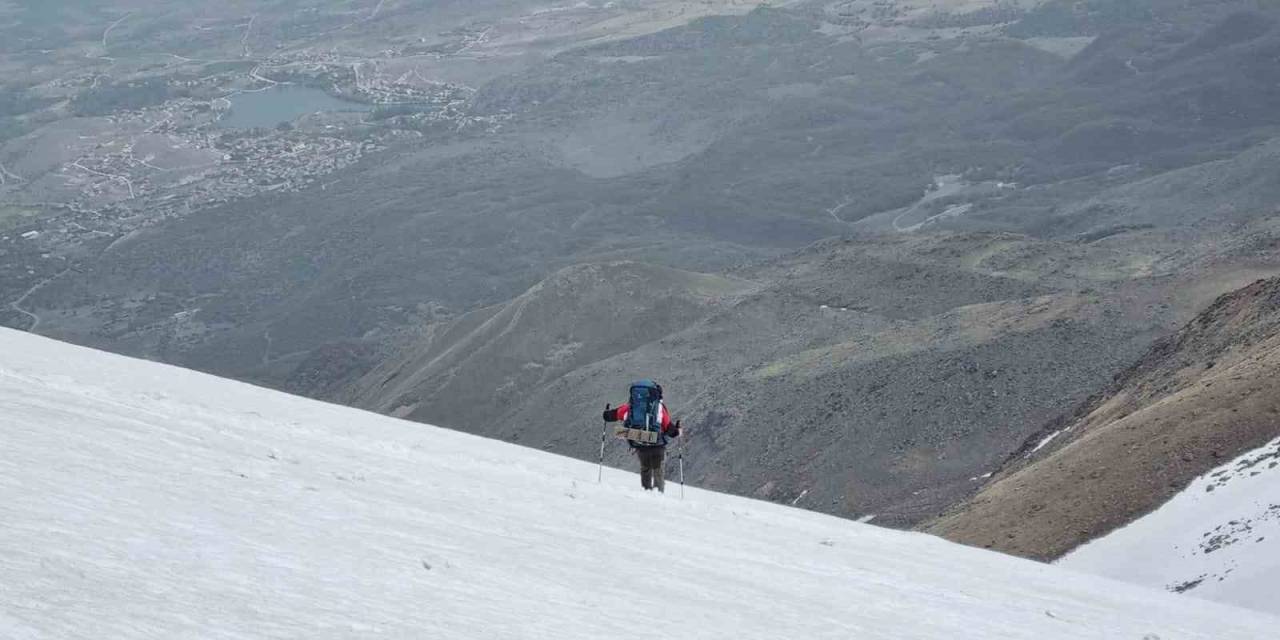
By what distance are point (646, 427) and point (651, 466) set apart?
1.45 feet

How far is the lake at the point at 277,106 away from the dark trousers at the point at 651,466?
5747 inches

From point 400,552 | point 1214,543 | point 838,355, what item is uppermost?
point 400,552

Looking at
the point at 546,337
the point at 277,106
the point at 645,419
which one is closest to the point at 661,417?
the point at 645,419

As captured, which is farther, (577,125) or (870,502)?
(577,125)

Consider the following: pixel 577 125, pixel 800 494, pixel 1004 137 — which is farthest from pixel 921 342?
pixel 577 125

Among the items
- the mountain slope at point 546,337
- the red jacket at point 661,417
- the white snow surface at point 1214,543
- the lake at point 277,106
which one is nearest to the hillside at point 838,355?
the mountain slope at point 546,337

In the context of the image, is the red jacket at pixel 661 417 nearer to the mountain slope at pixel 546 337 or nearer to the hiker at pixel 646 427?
the hiker at pixel 646 427

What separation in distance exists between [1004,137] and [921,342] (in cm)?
8338

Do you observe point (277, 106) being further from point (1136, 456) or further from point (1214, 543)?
point (1214, 543)

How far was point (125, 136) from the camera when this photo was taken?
152250mm

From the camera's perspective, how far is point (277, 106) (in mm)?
166875

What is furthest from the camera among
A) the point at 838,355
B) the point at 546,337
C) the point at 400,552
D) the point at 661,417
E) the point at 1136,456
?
the point at 546,337

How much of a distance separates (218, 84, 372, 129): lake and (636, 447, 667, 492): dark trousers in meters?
146

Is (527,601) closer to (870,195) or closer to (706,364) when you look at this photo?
(706,364)
